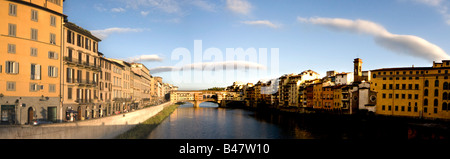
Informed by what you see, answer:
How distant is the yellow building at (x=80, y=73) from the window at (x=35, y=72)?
12.3ft

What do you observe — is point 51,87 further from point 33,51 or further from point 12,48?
point 12,48

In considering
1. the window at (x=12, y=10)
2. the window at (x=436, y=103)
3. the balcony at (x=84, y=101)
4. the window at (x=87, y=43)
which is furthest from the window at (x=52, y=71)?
the window at (x=436, y=103)

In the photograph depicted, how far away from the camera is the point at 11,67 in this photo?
2922 cm

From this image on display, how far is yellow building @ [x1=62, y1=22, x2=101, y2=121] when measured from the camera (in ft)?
119

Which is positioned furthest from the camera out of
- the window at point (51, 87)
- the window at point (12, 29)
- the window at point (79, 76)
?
the window at point (79, 76)

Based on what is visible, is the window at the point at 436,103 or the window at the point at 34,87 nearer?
the window at the point at 34,87

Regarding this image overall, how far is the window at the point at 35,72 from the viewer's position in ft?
102

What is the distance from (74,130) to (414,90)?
6610cm

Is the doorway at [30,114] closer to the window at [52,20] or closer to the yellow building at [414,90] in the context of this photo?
the window at [52,20]

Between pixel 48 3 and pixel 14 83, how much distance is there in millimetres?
11485

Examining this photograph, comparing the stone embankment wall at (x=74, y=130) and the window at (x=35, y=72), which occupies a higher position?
the window at (x=35, y=72)

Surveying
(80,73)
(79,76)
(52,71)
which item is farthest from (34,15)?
(79,76)

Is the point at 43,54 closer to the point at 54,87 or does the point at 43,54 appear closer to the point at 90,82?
the point at 54,87

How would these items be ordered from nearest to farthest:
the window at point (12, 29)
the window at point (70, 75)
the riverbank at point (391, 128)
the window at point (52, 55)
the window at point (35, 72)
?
the window at point (12, 29)
the window at point (35, 72)
the window at point (52, 55)
the window at point (70, 75)
the riverbank at point (391, 128)
